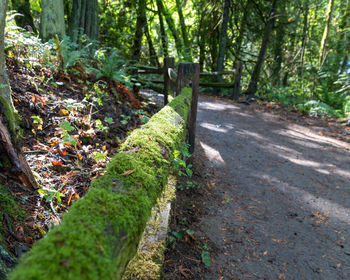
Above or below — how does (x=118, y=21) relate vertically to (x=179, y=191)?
above

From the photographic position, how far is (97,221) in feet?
3.25

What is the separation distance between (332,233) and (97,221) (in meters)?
4.24

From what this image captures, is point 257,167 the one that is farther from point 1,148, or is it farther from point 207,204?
point 1,148

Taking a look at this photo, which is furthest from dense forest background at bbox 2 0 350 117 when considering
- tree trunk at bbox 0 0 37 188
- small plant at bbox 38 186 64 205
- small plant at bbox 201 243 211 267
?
small plant at bbox 201 243 211 267

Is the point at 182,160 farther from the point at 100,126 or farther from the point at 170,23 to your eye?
the point at 170,23

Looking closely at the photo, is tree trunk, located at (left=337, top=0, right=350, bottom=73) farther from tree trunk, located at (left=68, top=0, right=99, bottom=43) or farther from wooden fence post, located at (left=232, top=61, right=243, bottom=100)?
tree trunk, located at (left=68, top=0, right=99, bottom=43)

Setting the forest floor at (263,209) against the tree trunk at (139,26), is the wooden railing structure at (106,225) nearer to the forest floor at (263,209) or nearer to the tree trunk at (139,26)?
the forest floor at (263,209)

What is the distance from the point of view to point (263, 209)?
4.41 m

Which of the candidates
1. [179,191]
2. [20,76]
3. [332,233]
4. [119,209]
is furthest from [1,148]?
[332,233]

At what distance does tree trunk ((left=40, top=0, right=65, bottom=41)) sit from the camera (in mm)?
5730

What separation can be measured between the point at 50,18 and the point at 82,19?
1.32 m

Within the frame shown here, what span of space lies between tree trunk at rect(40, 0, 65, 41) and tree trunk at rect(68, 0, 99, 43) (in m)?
Result: 0.74

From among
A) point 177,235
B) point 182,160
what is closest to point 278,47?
point 182,160

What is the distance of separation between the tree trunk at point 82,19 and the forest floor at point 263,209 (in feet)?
14.7
